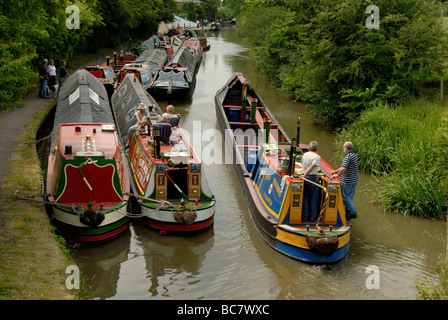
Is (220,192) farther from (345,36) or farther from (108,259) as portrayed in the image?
(345,36)

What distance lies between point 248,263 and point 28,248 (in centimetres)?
410

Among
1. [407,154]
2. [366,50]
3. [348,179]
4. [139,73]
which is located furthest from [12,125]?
[407,154]

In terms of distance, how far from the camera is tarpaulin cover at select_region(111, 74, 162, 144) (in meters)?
16.6

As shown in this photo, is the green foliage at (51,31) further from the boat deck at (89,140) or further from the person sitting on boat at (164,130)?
the person sitting on boat at (164,130)

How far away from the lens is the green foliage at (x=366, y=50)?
1744cm

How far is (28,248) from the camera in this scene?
30.5 feet

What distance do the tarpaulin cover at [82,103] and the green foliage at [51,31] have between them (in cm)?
129

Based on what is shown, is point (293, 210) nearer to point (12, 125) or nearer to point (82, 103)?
point (82, 103)

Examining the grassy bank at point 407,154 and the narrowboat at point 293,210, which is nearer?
the narrowboat at point 293,210

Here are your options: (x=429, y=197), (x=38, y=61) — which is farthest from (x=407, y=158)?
(x=38, y=61)

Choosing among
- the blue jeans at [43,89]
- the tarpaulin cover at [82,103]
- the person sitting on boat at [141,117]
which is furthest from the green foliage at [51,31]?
the person sitting on boat at [141,117]

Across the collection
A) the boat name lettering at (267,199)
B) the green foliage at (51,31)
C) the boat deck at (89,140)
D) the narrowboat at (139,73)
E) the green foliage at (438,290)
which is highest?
the green foliage at (51,31)

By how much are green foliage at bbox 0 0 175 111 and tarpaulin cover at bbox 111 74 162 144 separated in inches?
122

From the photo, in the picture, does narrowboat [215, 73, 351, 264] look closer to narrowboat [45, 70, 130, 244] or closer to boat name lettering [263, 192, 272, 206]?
boat name lettering [263, 192, 272, 206]
